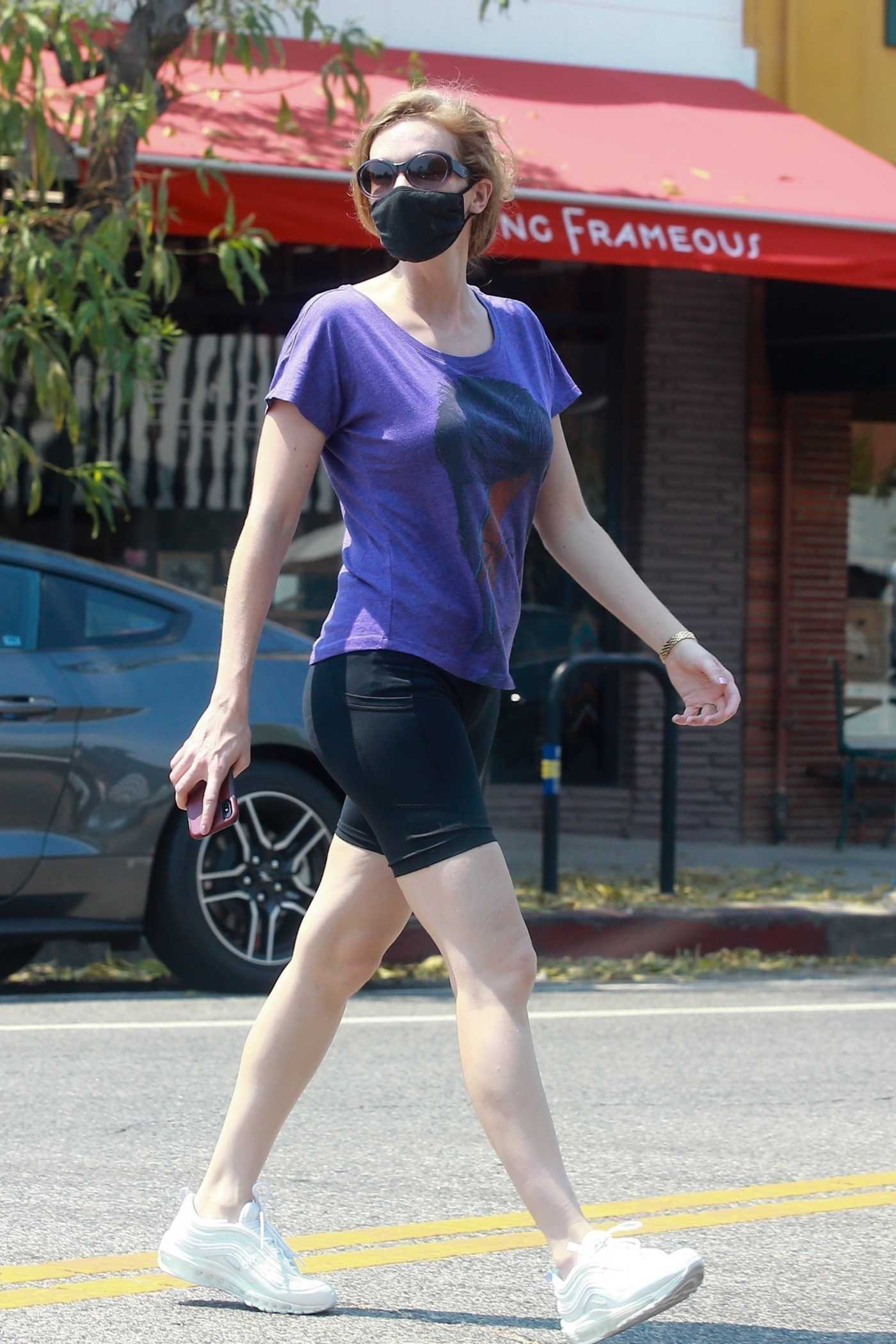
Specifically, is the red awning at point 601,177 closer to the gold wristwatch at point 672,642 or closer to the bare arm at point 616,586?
the bare arm at point 616,586

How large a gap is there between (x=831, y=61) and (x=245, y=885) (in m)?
7.48

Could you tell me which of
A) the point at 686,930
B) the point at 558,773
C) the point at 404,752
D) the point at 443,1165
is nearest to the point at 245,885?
the point at 558,773

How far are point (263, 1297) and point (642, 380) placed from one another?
887 cm

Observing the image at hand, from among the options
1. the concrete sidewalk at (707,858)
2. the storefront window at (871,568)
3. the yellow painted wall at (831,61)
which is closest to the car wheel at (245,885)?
the concrete sidewalk at (707,858)

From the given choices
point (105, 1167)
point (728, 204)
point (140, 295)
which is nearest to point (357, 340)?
point (105, 1167)

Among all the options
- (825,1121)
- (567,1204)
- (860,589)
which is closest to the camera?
(567,1204)

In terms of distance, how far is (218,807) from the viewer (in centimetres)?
318

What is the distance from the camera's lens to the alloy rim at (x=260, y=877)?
271 inches

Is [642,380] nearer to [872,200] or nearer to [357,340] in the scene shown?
[872,200]

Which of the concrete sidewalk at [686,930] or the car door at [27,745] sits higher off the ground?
the car door at [27,745]

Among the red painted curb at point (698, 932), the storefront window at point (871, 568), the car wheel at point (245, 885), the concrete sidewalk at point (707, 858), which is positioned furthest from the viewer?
the storefront window at point (871, 568)

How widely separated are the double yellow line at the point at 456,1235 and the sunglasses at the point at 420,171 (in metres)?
1.93

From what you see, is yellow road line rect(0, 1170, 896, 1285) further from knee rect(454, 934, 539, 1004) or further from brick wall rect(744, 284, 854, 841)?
brick wall rect(744, 284, 854, 841)

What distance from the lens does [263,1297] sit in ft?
11.0
